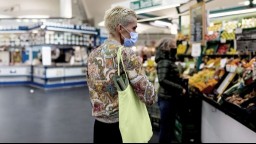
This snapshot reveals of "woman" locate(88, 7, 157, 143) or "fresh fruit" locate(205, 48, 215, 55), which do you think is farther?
"fresh fruit" locate(205, 48, 215, 55)

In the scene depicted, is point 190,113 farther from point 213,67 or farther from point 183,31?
point 183,31

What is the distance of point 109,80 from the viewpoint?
160 centimetres

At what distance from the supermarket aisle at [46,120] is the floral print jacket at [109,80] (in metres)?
2.12

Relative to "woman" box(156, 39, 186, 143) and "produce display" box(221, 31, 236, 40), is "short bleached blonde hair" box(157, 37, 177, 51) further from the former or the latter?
"produce display" box(221, 31, 236, 40)

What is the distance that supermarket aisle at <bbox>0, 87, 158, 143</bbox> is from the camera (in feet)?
14.4

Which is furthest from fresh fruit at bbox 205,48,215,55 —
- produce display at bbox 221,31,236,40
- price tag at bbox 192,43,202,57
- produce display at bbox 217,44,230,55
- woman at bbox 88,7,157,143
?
woman at bbox 88,7,157,143

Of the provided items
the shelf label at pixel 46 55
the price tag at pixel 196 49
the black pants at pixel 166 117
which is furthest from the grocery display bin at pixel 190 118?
the shelf label at pixel 46 55

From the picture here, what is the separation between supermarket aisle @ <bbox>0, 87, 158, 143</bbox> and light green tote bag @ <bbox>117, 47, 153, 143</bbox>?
7.64 ft

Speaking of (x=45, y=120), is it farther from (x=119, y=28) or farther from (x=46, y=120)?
(x=119, y=28)

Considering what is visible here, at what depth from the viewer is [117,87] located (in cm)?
152

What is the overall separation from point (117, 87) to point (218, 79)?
244 cm

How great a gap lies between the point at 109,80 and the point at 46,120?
4440 mm

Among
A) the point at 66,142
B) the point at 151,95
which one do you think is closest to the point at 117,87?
the point at 151,95

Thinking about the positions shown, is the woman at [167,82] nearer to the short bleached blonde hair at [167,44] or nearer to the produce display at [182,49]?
the short bleached blonde hair at [167,44]
